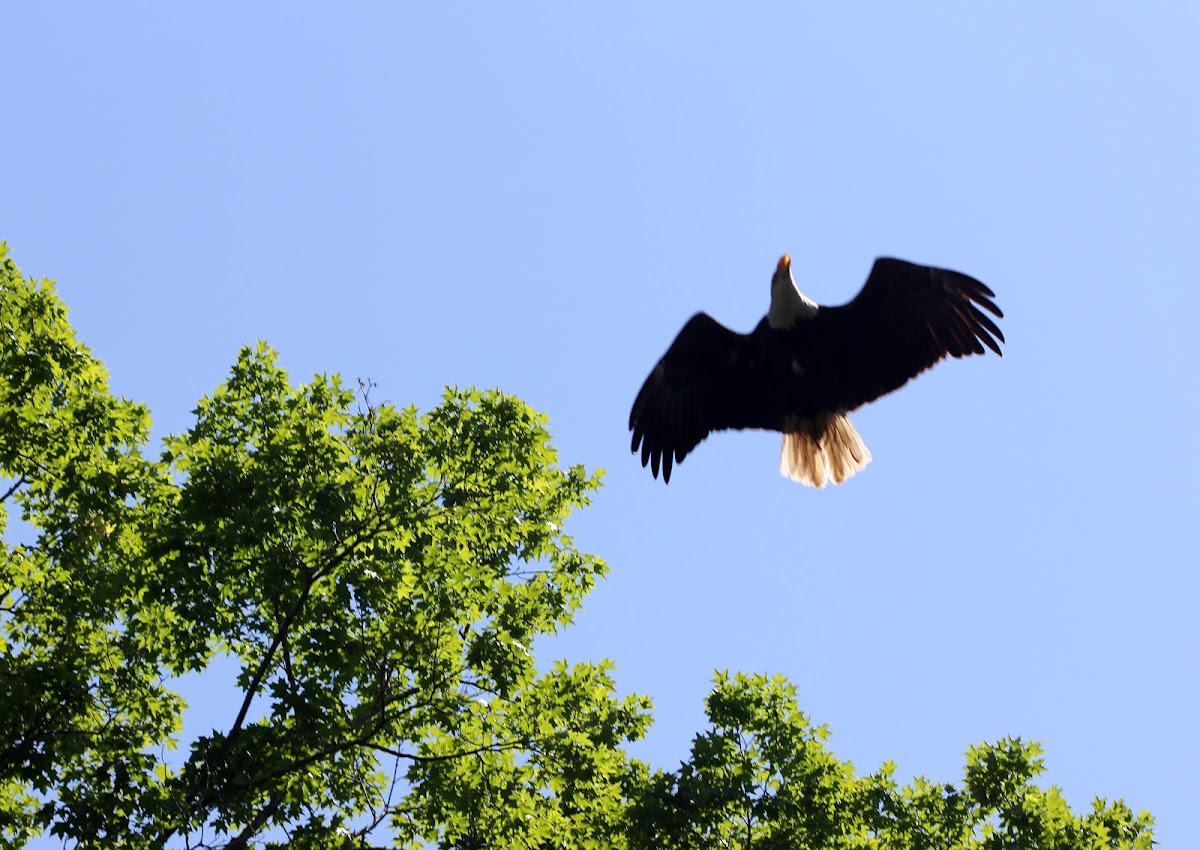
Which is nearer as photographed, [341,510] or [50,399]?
[341,510]

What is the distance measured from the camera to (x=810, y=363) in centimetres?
1207

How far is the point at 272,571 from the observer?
9.58 m

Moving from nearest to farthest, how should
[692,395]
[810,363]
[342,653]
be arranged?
[342,653] < [810,363] < [692,395]

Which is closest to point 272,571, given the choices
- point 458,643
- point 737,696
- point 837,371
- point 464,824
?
point 458,643

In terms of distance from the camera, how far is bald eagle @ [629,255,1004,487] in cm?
1138

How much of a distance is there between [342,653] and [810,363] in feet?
16.3

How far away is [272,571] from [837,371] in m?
5.29

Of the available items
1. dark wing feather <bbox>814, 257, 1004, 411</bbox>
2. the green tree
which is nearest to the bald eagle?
dark wing feather <bbox>814, 257, 1004, 411</bbox>

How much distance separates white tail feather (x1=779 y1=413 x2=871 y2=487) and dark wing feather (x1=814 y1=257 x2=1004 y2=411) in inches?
18.6

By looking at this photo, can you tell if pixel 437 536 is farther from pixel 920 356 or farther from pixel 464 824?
pixel 920 356

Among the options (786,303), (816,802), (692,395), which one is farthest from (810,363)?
(816,802)

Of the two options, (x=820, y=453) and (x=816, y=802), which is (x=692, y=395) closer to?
(x=820, y=453)

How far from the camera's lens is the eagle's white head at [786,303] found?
38.8 feet

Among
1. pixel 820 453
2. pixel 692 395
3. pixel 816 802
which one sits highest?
pixel 692 395
